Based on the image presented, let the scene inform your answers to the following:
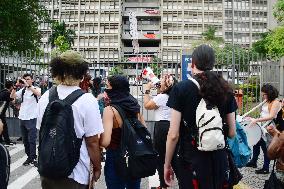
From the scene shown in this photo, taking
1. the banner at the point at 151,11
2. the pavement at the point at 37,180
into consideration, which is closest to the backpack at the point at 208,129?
the pavement at the point at 37,180

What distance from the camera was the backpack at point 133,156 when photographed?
469 centimetres

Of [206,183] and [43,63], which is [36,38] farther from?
[206,183]

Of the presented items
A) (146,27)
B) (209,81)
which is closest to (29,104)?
(209,81)

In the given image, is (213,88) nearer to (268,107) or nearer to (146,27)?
(268,107)

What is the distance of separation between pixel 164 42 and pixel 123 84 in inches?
3776

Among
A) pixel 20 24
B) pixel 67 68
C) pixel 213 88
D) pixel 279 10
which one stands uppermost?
pixel 279 10

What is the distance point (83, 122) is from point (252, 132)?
5.47m

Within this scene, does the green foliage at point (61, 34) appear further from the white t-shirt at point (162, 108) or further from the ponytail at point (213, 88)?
the ponytail at point (213, 88)

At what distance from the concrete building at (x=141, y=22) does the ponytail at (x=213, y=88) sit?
305 feet

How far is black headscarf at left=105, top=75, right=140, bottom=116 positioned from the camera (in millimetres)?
4946

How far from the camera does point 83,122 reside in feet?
11.7

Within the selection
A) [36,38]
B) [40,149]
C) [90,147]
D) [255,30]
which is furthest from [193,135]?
[255,30]

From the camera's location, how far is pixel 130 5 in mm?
104188

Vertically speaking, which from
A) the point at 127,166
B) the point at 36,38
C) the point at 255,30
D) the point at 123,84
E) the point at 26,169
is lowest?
the point at 26,169
